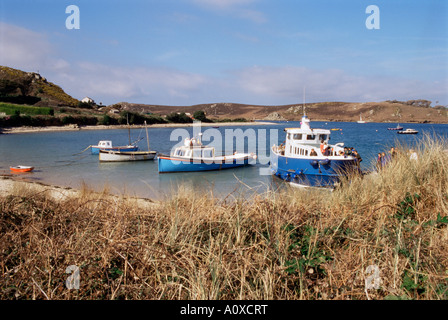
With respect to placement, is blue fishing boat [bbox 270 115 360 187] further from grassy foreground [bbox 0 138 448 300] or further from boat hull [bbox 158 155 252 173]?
grassy foreground [bbox 0 138 448 300]

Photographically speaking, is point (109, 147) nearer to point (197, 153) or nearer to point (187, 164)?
point (187, 164)

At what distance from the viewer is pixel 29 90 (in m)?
110

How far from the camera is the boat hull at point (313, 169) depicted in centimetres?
1741

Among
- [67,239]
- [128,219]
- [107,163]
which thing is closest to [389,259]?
[128,219]

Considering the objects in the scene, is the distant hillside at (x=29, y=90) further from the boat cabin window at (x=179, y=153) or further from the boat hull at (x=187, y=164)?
the boat hull at (x=187, y=164)

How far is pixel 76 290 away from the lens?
312 cm

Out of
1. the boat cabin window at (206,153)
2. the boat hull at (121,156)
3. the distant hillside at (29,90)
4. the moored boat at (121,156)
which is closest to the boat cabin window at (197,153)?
the boat cabin window at (206,153)

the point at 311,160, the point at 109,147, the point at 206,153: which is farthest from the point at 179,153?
the point at 109,147

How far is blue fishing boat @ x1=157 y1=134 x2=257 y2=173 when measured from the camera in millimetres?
26234

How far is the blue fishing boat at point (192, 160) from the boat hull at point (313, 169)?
776 centimetres

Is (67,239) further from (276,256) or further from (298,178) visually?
(298,178)

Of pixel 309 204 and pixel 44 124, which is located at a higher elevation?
pixel 44 124

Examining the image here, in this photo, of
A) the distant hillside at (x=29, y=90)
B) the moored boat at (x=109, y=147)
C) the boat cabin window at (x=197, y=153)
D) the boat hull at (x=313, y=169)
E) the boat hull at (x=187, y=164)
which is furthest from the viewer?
the distant hillside at (x=29, y=90)
